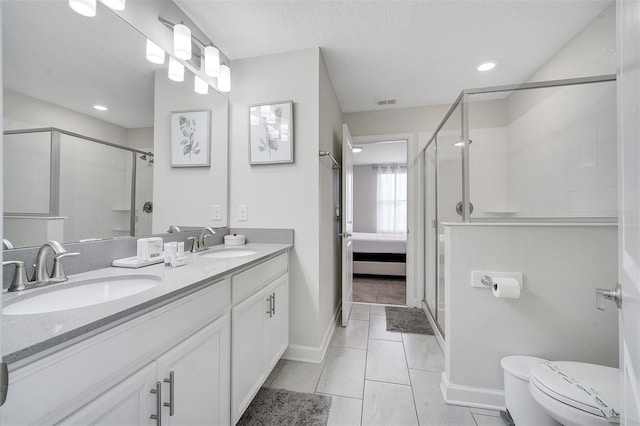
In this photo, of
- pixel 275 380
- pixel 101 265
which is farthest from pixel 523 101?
pixel 101 265

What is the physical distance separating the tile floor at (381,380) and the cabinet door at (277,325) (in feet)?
0.66

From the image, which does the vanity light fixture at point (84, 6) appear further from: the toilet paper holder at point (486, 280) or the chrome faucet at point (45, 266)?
the toilet paper holder at point (486, 280)

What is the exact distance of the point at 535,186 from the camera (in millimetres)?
1742

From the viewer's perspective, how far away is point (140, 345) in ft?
2.57

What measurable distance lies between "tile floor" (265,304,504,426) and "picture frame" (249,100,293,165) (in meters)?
1.54

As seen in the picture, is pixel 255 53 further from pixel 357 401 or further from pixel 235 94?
pixel 357 401

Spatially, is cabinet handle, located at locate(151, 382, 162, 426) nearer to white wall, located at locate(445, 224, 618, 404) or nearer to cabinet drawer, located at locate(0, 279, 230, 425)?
cabinet drawer, located at locate(0, 279, 230, 425)

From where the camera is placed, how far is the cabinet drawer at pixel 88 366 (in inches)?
21.4

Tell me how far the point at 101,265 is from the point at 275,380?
4.12 feet

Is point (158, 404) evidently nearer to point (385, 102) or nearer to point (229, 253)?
point (229, 253)

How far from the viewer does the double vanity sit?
0.58m

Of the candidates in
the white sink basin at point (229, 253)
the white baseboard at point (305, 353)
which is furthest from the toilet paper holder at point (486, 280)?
the white sink basin at point (229, 253)

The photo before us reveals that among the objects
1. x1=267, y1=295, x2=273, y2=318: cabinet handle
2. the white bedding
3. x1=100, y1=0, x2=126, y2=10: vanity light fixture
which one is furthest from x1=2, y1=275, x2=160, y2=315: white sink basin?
the white bedding

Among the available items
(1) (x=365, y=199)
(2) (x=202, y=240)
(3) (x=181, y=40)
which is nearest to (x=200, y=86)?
(3) (x=181, y=40)
